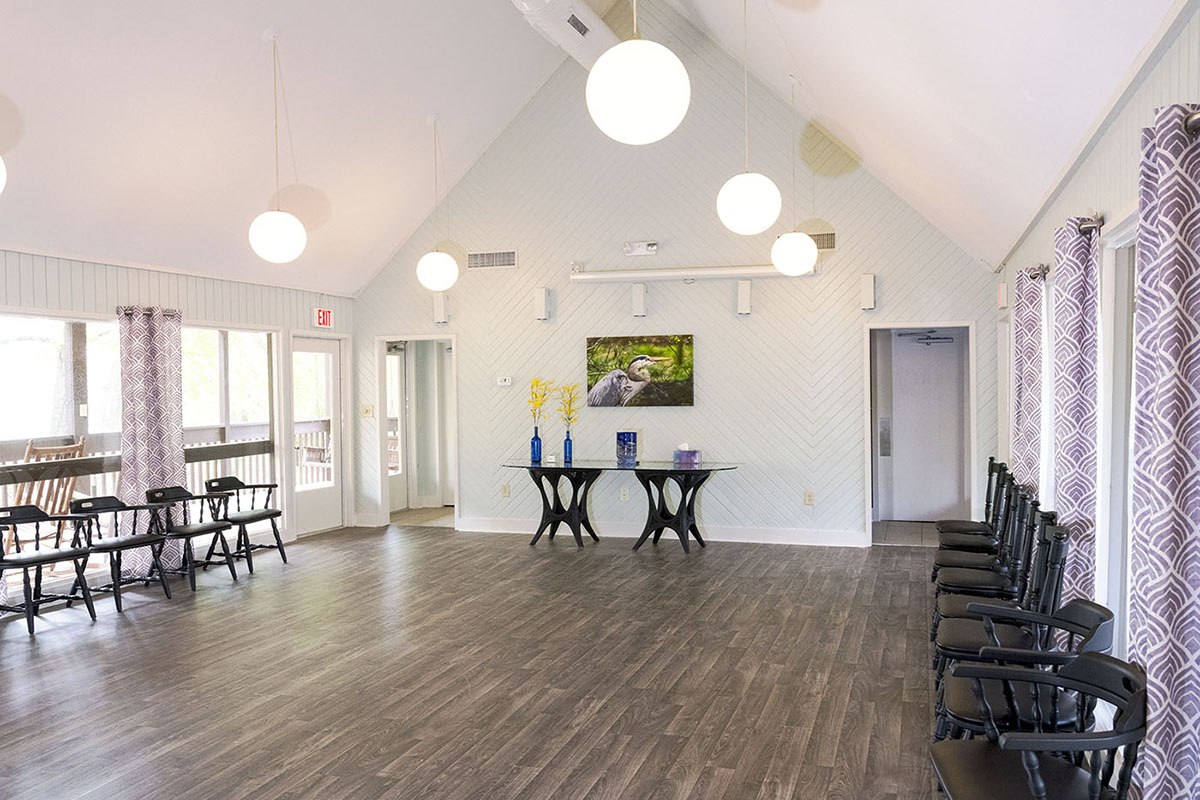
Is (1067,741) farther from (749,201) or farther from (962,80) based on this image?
(749,201)

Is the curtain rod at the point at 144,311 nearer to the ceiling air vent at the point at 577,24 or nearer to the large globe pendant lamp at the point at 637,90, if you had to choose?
the ceiling air vent at the point at 577,24

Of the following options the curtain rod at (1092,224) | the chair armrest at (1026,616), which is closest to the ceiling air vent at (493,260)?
the curtain rod at (1092,224)

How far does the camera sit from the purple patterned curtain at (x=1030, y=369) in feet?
17.6

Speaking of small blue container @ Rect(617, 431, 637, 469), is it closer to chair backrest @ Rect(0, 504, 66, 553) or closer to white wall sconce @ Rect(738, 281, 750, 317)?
white wall sconce @ Rect(738, 281, 750, 317)

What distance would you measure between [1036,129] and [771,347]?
189 inches

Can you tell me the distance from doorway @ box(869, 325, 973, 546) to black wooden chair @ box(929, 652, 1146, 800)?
7045mm

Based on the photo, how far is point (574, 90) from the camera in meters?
9.17

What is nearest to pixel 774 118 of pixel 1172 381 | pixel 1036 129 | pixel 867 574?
pixel 867 574

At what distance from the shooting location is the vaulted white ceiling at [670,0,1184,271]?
2.86 meters

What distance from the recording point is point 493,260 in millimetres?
9453

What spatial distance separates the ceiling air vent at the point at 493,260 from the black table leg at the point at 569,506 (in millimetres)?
2156

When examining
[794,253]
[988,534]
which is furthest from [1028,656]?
[794,253]

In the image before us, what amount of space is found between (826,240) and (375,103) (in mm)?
4140

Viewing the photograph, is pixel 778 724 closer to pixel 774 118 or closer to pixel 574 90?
pixel 774 118
